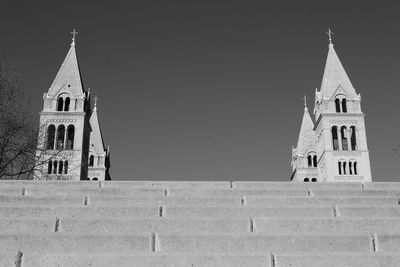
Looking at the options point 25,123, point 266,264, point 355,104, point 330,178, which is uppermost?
point 355,104

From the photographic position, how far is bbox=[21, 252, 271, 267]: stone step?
6.95 m

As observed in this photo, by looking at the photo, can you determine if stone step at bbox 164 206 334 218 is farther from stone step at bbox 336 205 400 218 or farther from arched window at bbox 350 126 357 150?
arched window at bbox 350 126 357 150

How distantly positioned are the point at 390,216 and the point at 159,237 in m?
3.95

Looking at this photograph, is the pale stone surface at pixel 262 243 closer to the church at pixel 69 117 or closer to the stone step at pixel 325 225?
the stone step at pixel 325 225

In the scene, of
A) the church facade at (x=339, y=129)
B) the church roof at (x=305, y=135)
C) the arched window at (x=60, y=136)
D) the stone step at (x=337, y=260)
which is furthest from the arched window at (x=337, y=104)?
the stone step at (x=337, y=260)

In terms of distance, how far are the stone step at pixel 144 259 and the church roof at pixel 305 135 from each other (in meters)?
76.1

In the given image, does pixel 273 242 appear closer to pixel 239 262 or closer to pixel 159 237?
pixel 239 262

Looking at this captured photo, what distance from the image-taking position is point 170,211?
9023 millimetres

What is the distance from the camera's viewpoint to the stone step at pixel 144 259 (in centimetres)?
695

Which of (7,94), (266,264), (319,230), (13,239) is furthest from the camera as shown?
(7,94)

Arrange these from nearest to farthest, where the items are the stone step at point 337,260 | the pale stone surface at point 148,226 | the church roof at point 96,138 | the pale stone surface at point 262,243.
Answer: the stone step at point 337,260, the pale stone surface at point 262,243, the pale stone surface at point 148,226, the church roof at point 96,138

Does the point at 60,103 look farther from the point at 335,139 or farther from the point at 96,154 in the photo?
the point at 335,139

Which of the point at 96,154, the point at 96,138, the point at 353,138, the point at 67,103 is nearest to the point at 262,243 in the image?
the point at 67,103

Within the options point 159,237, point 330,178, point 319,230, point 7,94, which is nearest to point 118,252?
point 159,237
